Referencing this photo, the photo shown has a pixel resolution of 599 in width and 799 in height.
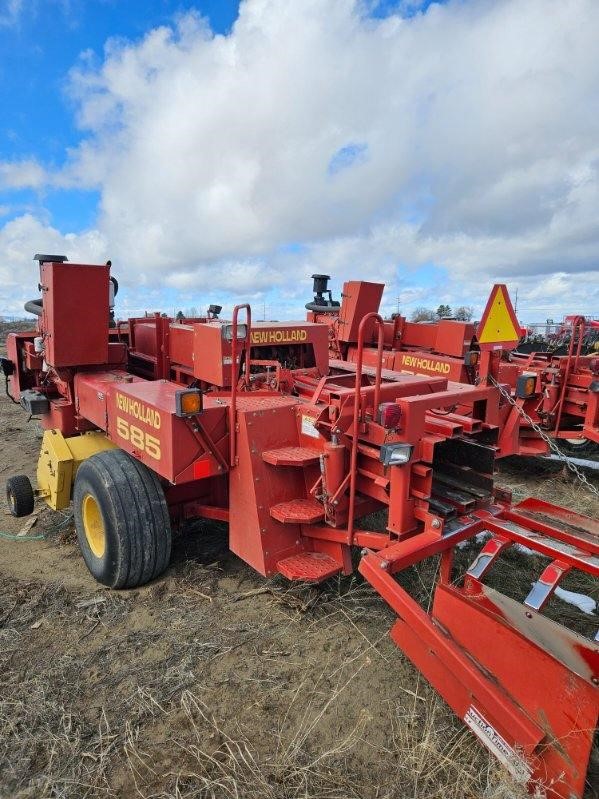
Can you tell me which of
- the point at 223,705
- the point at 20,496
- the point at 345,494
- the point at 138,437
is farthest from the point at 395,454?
the point at 20,496

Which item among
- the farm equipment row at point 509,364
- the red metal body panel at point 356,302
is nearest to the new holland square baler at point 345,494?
the farm equipment row at point 509,364

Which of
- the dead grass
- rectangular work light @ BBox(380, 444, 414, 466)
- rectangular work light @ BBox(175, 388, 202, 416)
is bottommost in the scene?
the dead grass

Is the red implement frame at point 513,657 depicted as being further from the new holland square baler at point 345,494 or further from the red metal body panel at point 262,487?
the red metal body panel at point 262,487

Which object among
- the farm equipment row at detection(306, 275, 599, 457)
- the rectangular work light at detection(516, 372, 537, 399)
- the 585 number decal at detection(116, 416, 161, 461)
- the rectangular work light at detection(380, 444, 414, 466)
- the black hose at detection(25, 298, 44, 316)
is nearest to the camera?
the rectangular work light at detection(380, 444, 414, 466)

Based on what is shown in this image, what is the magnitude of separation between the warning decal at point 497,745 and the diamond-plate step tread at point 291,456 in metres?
1.53

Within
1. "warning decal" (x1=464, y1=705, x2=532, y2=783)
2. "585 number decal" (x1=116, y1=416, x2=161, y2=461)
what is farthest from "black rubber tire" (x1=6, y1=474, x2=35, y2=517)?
"warning decal" (x1=464, y1=705, x2=532, y2=783)

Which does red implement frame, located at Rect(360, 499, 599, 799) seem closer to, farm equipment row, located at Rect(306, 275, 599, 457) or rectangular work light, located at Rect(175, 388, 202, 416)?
rectangular work light, located at Rect(175, 388, 202, 416)

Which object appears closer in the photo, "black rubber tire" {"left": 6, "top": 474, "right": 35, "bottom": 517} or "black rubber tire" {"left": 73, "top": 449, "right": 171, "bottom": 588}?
"black rubber tire" {"left": 73, "top": 449, "right": 171, "bottom": 588}

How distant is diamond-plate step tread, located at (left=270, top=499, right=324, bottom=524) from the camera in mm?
3213

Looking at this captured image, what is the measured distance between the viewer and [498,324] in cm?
369

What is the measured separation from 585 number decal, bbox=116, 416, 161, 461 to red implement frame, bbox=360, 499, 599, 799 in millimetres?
1608

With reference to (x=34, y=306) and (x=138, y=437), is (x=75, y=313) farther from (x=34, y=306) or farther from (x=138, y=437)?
(x=138, y=437)

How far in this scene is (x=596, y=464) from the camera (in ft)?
24.8

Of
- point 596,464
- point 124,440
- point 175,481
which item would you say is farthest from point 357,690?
point 596,464
